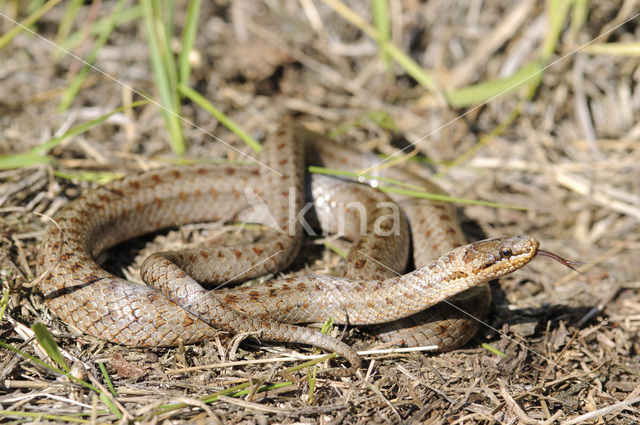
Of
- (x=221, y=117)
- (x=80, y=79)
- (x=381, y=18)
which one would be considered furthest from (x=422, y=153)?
(x=80, y=79)

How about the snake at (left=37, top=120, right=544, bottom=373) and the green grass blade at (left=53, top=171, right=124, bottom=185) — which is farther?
the green grass blade at (left=53, top=171, right=124, bottom=185)

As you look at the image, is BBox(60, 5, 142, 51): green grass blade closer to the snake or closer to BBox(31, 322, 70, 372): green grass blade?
the snake

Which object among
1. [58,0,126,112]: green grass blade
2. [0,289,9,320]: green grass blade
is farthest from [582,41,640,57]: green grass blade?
[0,289,9,320]: green grass blade

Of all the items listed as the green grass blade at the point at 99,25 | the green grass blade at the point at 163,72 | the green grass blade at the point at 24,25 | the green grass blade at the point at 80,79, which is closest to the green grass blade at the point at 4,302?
the green grass blade at the point at 163,72

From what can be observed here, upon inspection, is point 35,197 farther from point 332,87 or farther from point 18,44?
point 332,87

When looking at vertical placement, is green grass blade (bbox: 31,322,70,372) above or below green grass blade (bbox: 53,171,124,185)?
below

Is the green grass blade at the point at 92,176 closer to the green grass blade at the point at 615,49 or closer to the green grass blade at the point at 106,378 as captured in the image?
the green grass blade at the point at 106,378
